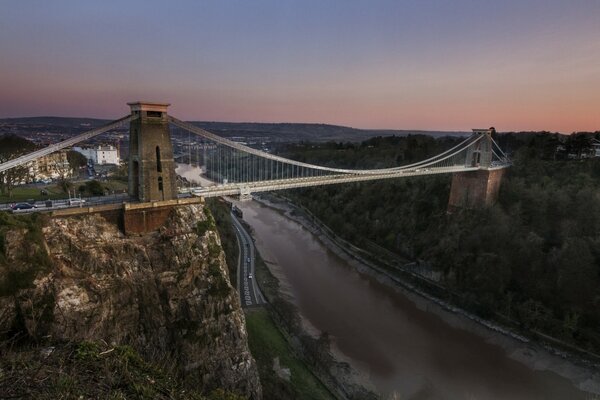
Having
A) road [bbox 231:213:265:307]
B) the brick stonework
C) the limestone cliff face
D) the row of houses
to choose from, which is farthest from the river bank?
the row of houses

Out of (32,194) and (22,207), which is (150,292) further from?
(32,194)

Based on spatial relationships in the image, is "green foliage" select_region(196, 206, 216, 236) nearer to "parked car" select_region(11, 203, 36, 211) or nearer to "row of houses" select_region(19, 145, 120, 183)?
"parked car" select_region(11, 203, 36, 211)

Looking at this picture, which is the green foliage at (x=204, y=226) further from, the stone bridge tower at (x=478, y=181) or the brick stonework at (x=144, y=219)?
the stone bridge tower at (x=478, y=181)


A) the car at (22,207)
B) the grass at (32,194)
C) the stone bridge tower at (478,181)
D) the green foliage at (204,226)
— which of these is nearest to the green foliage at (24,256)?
the car at (22,207)

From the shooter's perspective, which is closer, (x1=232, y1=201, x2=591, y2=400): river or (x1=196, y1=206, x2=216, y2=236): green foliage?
(x1=196, y1=206, x2=216, y2=236): green foliage

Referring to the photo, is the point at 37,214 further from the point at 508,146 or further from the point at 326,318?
the point at 508,146

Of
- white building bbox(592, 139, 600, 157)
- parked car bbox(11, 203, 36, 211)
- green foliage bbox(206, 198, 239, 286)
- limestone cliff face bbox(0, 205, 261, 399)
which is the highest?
white building bbox(592, 139, 600, 157)
